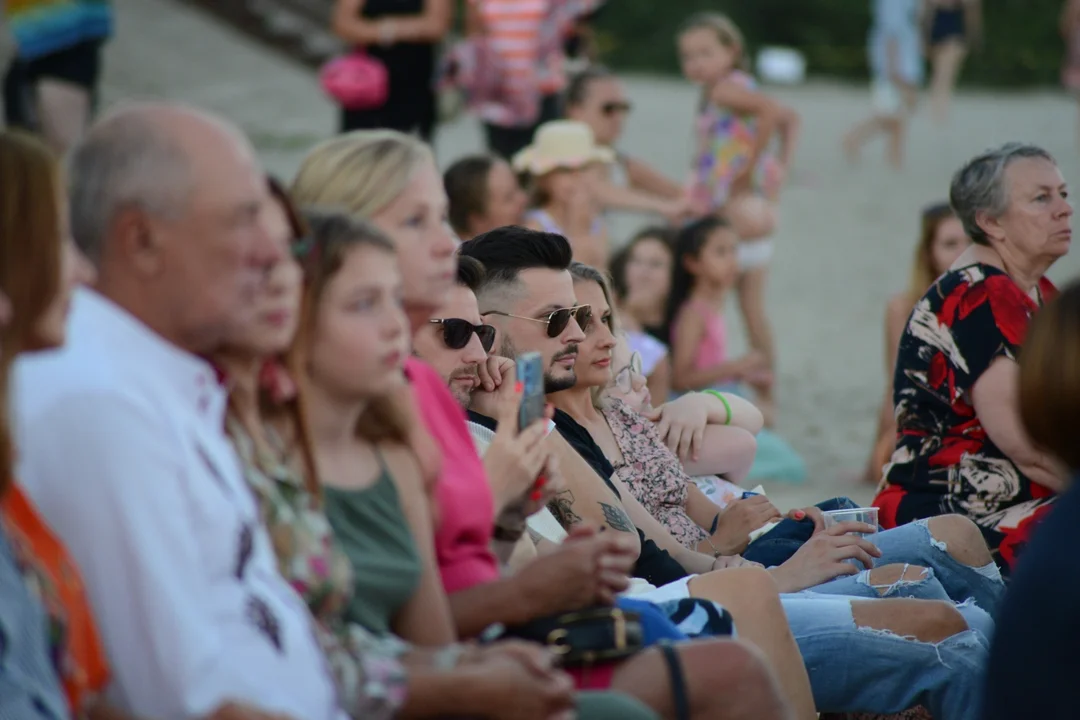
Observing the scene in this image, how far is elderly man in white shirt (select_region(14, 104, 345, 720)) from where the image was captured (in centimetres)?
212

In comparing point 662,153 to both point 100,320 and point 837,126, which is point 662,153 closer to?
point 837,126

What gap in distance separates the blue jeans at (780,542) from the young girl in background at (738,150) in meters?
4.69

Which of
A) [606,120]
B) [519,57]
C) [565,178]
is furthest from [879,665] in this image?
[519,57]

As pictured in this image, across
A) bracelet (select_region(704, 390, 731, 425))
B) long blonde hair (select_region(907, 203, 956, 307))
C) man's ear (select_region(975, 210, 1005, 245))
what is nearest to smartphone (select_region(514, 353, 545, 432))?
bracelet (select_region(704, 390, 731, 425))

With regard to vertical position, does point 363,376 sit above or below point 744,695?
above

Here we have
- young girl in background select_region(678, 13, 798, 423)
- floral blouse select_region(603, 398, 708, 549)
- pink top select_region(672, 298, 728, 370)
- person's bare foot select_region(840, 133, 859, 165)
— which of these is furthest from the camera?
person's bare foot select_region(840, 133, 859, 165)

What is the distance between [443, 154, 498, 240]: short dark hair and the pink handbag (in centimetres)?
190

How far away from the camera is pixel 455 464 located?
115 inches

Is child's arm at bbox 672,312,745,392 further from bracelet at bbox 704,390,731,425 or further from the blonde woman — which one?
the blonde woman

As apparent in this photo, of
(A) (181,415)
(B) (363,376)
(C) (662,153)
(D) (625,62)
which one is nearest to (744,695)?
(B) (363,376)

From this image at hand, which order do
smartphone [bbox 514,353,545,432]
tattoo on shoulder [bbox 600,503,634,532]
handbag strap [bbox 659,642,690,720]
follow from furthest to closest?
1. tattoo on shoulder [bbox 600,503,634,532]
2. smartphone [bbox 514,353,545,432]
3. handbag strap [bbox 659,642,690,720]

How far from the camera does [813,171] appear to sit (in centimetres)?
1662

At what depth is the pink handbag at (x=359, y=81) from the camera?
27.5 feet

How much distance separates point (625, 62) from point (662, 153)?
11.6 metres
